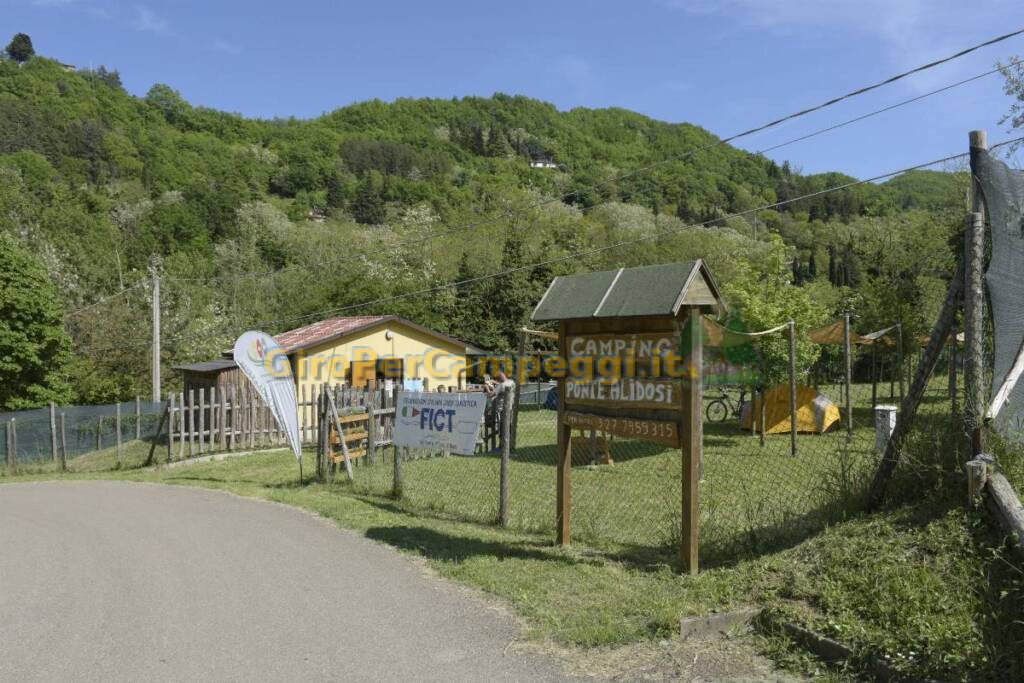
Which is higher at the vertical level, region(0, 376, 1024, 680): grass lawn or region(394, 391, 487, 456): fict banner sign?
region(394, 391, 487, 456): fict banner sign

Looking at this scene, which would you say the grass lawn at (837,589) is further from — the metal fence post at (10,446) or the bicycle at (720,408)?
the bicycle at (720,408)

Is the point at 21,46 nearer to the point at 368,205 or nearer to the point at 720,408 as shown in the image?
the point at 368,205

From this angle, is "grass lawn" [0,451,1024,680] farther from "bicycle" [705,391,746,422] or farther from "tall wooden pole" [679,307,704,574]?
"bicycle" [705,391,746,422]

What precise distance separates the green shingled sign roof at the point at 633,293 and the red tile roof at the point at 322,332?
18.0 metres

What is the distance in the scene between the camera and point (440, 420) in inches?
406

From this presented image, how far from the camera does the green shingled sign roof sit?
6.50m

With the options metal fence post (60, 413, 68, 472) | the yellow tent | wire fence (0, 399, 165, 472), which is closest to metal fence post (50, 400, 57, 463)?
wire fence (0, 399, 165, 472)

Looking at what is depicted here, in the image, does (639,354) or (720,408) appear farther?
(720,408)

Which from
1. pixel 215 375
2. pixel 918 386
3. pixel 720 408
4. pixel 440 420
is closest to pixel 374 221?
pixel 215 375

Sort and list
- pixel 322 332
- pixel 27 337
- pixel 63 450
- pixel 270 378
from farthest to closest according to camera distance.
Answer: pixel 27 337 → pixel 322 332 → pixel 63 450 → pixel 270 378

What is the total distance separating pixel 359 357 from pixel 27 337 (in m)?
12.5

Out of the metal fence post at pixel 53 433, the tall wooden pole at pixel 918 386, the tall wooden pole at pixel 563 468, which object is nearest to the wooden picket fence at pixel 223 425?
the metal fence post at pixel 53 433

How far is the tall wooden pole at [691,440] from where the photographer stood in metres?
6.41

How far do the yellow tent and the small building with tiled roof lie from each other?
9.97 meters
